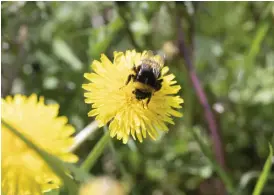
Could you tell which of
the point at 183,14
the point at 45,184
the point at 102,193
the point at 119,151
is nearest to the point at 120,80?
the point at 45,184

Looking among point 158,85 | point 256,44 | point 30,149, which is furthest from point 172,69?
point 30,149

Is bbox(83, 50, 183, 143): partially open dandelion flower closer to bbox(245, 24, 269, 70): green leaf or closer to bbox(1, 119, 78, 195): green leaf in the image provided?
bbox(1, 119, 78, 195): green leaf

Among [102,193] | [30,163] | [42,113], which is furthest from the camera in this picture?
[42,113]

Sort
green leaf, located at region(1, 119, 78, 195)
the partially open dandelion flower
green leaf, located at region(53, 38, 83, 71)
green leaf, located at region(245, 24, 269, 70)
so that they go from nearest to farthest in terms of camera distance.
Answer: green leaf, located at region(1, 119, 78, 195) → the partially open dandelion flower → green leaf, located at region(245, 24, 269, 70) → green leaf, located at region(53, 38, 83, 71)

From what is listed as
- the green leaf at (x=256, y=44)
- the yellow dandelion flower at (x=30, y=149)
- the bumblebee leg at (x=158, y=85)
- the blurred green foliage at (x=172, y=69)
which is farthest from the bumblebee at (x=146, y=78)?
the green leaf at (x=256, y=44)

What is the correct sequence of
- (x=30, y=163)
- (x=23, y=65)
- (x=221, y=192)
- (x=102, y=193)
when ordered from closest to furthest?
(x=102, y=193) → (x=30, y=163) → (x=221, y=192) → (x=23, y=65)

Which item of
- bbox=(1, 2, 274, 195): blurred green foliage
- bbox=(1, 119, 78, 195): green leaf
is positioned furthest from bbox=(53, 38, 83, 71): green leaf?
bbox=(1, 119, 78, 195): green leaf

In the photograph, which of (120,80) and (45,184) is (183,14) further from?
(45,184)
